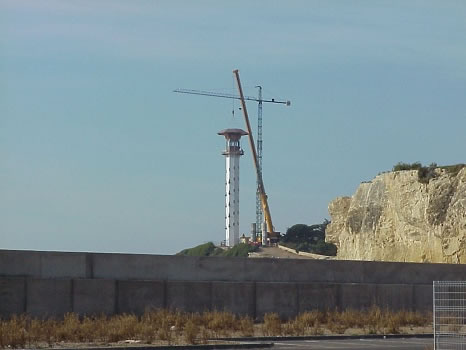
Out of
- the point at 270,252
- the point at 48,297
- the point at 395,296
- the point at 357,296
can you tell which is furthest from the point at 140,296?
the point at 270,252

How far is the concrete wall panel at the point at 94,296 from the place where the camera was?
31.3 metres

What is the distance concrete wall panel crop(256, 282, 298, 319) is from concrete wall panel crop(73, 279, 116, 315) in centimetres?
559

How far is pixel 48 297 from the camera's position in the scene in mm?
30719

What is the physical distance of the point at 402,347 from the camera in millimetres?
25625

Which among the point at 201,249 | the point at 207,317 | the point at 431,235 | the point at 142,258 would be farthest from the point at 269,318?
the point at 201,249

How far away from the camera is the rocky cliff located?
205ft

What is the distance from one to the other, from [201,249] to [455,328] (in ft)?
489

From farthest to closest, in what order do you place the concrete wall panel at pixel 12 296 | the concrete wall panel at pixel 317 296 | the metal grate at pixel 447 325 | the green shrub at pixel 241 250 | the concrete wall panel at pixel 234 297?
the green shrub at pixel 241 250, the concrete wall panel at pixel 317 296, the concrete wall panel at pixel 234 297, the concrete wall panel at pixel 12 296, the metal grate at pixel 447 325

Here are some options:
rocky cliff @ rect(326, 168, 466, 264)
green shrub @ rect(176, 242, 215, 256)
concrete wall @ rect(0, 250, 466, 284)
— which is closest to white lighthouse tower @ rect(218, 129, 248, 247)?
green shrub @ rect(176, 242, 215, 256)

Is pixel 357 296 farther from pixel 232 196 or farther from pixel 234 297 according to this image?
pixel 232 196

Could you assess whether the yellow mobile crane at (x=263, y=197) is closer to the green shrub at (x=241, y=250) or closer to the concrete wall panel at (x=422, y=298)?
the green shrub at (x=241, y=250)


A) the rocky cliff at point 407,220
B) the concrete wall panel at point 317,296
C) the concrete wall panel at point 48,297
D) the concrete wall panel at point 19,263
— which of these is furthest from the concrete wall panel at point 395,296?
the rocky cliff at point 407,220

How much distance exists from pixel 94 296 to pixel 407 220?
40187 mm

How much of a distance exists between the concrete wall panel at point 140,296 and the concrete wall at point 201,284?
3cm
